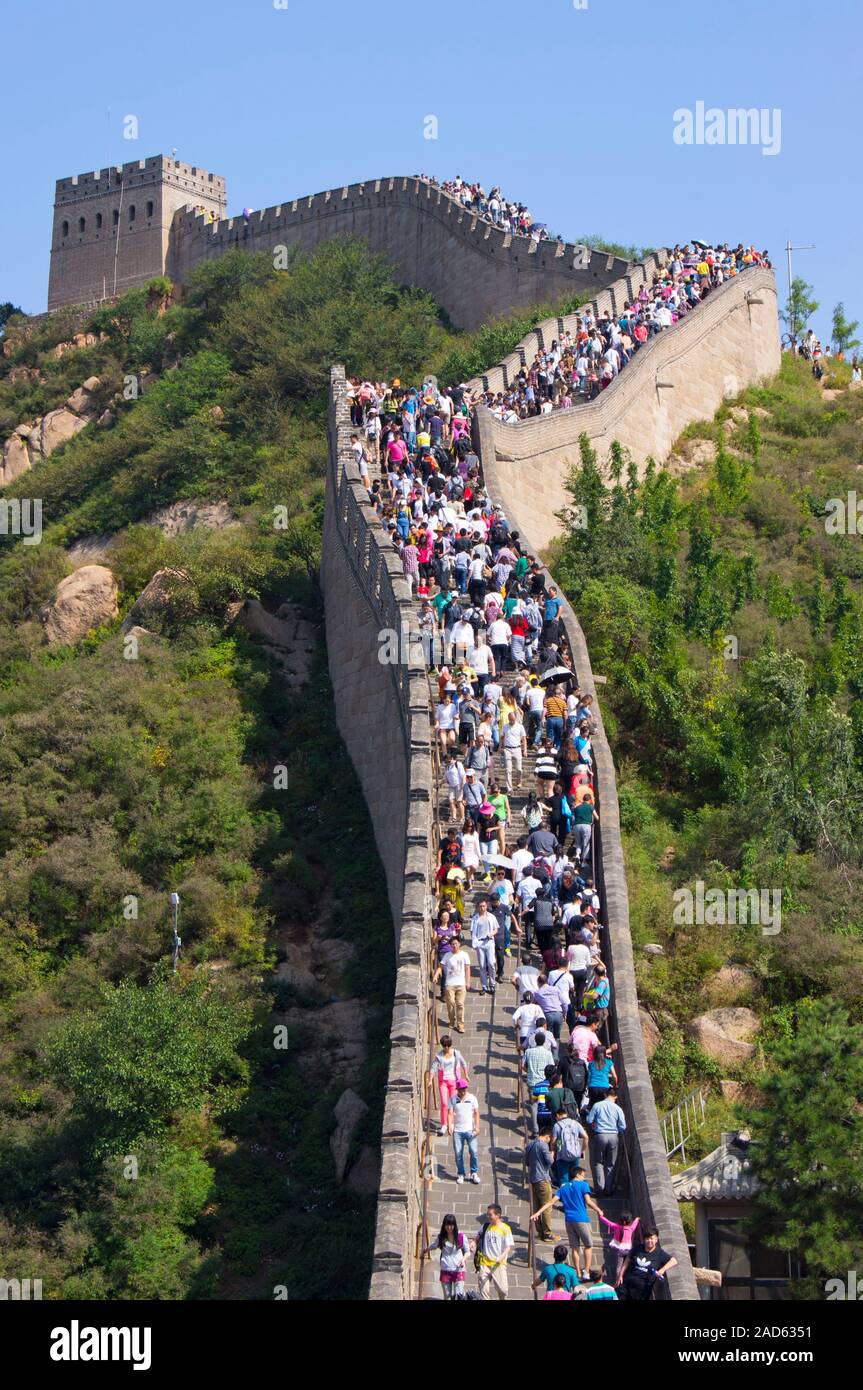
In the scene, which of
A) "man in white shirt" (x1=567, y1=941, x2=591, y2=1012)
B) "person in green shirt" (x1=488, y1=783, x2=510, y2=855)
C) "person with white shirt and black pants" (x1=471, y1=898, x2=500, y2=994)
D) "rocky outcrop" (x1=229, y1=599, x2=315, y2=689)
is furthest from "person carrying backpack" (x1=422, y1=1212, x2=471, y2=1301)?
"rocky outcrop" (x1=229, y1=599, x2=315, y2=689)

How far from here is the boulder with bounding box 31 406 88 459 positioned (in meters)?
52.6

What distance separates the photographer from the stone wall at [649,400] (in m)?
31.1

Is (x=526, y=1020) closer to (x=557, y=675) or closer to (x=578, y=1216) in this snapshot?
(x=578, y=1216)

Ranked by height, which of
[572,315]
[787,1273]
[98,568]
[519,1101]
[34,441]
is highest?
[34,441]

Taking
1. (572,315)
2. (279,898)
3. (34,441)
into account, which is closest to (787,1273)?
(279,898)

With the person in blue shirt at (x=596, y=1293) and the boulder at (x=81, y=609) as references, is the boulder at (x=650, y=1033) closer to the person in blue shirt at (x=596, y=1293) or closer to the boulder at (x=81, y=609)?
the person in blue shirt at (x=596, y=1293)

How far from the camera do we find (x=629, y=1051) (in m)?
14.8

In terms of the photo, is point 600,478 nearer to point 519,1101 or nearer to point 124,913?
point 124,913

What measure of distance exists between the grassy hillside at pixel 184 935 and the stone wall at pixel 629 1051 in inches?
152

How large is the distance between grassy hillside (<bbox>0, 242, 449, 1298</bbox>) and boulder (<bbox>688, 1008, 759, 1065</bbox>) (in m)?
3.27

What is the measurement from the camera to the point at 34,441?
2093 inches

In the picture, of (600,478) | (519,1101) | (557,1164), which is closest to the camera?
(557,1164)

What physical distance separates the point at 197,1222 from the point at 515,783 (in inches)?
205

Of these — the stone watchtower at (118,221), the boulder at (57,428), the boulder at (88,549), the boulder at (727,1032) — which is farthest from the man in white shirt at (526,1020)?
the stone watchtower at (118,221)
